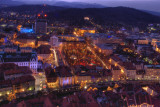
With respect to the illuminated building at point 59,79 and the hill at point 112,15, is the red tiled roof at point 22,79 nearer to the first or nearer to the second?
the illuminated building at point 59,79

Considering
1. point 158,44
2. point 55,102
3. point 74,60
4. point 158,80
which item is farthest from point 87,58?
point 158,44

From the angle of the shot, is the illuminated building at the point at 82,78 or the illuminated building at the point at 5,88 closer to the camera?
the illuminated building at the point at 5,88

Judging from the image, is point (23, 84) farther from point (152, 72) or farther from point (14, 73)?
point (152, 72)

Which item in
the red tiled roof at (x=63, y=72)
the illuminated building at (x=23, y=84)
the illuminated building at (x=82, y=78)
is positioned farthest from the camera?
the illuminated building at (x=82, y=78)

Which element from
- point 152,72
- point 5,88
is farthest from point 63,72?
point 152,72

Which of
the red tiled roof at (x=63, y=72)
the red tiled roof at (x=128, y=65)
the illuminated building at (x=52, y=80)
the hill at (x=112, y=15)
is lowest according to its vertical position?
the illuminated building at (x=52, y=80)

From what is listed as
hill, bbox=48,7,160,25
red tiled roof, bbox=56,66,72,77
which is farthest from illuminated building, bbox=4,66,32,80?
hill, bbox=48,7,160,25

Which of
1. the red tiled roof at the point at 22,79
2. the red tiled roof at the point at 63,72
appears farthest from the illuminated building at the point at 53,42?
the red tiled roof at the point at 22,79

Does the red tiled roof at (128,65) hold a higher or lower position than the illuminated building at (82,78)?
higher

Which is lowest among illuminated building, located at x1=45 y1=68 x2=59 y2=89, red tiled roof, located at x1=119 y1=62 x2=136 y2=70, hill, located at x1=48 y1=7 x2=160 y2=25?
illuminated building, located at x1=45 y1=68 x2=59 y2=89

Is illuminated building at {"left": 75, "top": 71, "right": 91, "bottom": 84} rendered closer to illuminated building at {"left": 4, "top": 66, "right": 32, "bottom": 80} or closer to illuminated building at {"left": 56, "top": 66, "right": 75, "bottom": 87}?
illuminated building at {"left": 56, "top": 66, "right": 75, "bottom": 87}

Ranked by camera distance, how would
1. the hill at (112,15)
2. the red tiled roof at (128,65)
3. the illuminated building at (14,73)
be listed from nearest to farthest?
1. the illuminated building at (14,73)
2. the red tiled roof at (128,65)
3. the hill at (112,15)

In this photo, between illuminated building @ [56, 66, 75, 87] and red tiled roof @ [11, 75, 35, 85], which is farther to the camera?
illuminated building @ [56, 66, 75, 87]
